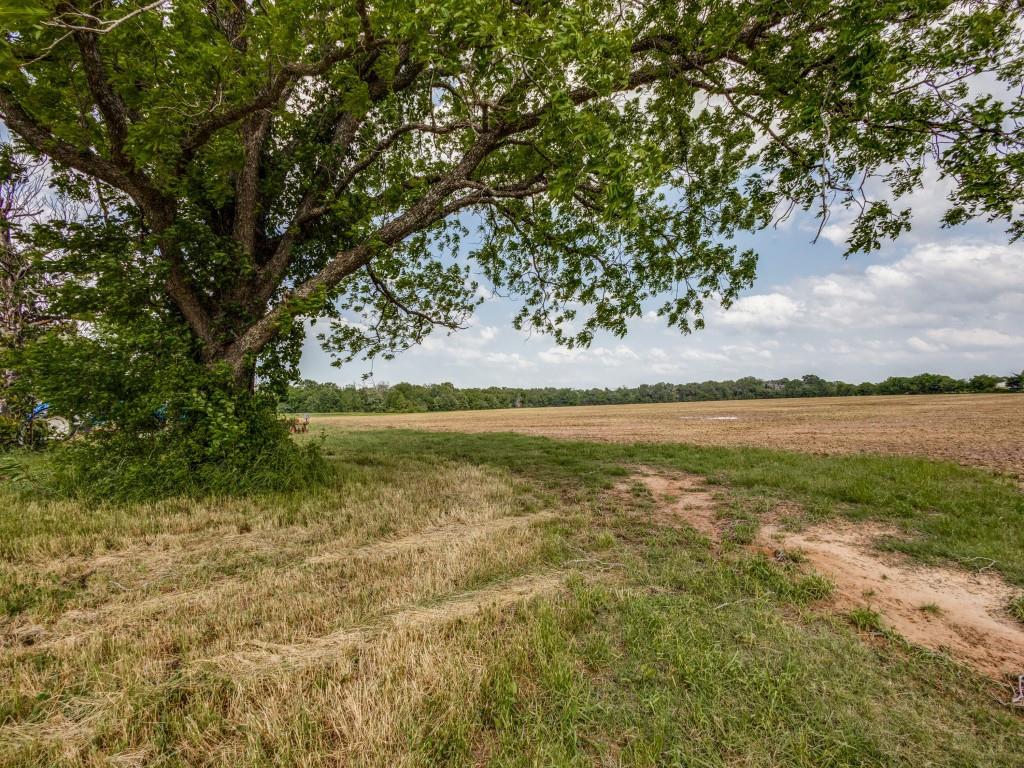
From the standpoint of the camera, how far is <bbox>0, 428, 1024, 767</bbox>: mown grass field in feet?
7.31

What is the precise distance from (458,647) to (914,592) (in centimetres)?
500

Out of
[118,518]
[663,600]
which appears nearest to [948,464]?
[663,600]

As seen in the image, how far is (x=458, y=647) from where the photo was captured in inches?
117

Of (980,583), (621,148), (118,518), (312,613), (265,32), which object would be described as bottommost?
(980,583)

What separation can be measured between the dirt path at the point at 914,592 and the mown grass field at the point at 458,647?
23cm

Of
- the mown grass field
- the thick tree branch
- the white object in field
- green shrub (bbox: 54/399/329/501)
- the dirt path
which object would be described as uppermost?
the thick tree branch

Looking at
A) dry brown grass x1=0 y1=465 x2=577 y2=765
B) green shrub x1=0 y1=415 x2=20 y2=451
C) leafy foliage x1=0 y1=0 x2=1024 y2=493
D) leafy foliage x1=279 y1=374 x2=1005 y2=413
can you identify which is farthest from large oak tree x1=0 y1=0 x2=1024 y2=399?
leafy foliage x1=279 y1=374 x2=1005 y2=413

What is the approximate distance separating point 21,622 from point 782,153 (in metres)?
13.0

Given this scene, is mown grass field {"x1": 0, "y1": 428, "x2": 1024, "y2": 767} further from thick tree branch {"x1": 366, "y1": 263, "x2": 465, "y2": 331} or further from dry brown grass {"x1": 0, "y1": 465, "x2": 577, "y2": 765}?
thick tree branch {"x1": 366, "y1": 263, "x2": 465, "y2": 331}

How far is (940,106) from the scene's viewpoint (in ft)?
19.6

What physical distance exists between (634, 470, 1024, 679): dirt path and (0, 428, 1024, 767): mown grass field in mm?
229

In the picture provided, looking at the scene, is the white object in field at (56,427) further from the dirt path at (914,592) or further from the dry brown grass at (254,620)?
the dirt path at (914,592)

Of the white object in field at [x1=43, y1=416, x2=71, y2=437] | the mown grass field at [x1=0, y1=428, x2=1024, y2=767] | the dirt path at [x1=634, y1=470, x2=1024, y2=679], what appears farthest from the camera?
the white object in field at [x1=43, y1=416, x2=71, y2=437]

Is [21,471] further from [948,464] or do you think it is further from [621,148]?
[948,464]
